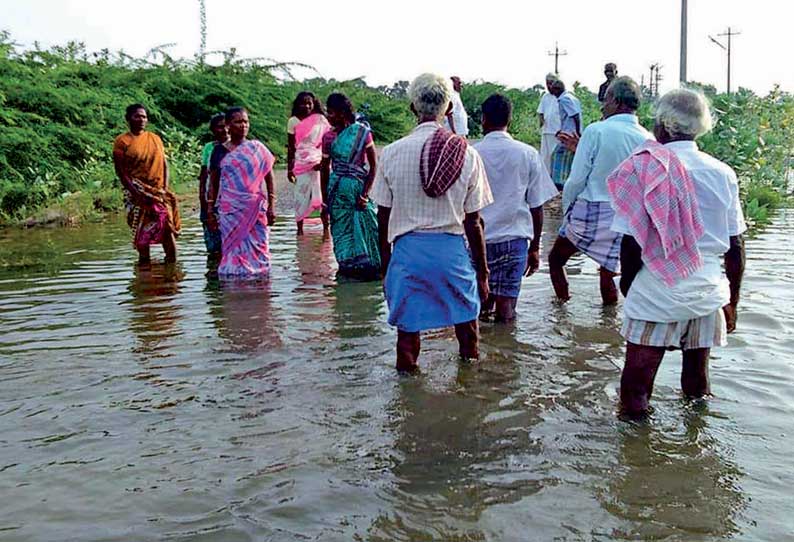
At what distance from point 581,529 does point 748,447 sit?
1161mm

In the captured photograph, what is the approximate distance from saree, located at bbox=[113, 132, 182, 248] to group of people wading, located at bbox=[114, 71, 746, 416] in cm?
148

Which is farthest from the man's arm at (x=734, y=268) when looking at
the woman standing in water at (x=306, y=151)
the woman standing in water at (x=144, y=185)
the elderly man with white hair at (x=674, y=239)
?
the woman standing in water at (x=306, y=151)

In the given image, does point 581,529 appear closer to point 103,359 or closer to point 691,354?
point 691,354

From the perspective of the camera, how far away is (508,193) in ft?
18.8

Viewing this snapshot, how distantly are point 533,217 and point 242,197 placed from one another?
2959 millimetres

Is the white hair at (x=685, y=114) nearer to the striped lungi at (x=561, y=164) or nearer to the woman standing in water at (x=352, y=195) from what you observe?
the woman standing in water at (x=352, y=195)

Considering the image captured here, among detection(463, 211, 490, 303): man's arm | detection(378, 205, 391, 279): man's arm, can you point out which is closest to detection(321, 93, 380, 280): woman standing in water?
detection(378, 205, 391, 279): man's arm

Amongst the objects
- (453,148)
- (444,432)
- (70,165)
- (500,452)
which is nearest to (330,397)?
(444,432)

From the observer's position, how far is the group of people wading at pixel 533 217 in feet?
12.4

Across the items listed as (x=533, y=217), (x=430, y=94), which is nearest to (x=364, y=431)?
(x=430, y=94)

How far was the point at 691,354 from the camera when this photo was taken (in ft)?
13.8

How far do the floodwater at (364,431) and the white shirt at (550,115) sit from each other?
4.15 metres

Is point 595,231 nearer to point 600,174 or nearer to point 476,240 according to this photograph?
point 600,174

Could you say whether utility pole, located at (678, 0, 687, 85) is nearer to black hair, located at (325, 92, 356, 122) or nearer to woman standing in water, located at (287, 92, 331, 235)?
woman standing in water, located at (287, 92, 331, 235)
